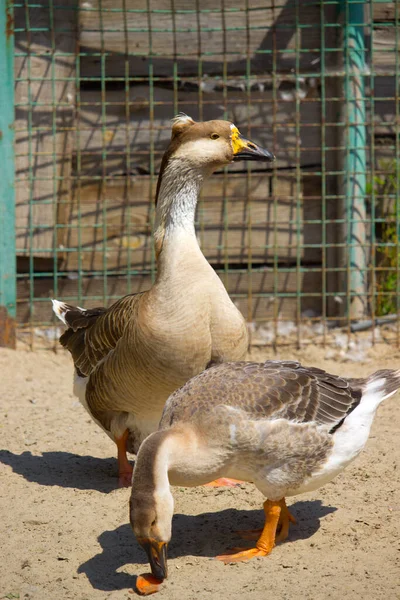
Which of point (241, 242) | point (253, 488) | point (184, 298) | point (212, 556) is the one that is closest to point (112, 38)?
point (241, 242)

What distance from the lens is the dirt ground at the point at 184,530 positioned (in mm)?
3793

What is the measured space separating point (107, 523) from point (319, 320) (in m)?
4.41

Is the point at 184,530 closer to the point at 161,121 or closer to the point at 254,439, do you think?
the point at 254,439

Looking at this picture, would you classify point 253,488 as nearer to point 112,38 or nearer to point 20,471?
point 20,471

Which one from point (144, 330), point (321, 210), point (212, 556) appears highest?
point (321, 210)

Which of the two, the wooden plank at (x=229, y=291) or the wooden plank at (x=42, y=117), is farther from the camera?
the wooden plank at (x=229, y=291)

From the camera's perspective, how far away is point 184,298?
186 inches

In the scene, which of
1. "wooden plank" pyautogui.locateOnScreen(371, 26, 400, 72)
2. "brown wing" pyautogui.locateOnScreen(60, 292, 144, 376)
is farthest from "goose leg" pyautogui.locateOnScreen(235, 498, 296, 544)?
"wooden plank" pyautogui.locateOnScreen(371, 26, 400, 72)

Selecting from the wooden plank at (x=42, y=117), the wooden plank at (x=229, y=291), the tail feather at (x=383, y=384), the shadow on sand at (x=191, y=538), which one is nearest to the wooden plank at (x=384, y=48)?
the wooden plank at (x=229, y=291)

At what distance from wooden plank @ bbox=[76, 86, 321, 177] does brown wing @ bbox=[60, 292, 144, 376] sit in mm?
2713

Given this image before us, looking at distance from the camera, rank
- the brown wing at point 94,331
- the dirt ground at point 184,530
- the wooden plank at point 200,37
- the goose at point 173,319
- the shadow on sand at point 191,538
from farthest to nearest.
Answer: the wooden plank at point 200,37 → the brown wing at point 94,331 → the goose at point 173,319 → the shadow on sand at point 191,538 → the dirt ground at point 184,530

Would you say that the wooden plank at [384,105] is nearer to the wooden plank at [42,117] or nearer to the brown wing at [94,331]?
the wooden plank at [42,117]

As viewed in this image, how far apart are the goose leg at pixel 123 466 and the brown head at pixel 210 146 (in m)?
1.74

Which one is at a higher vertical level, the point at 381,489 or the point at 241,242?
the point at 241,242
